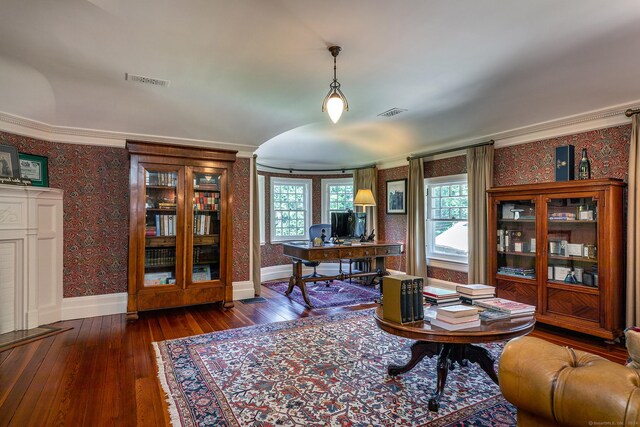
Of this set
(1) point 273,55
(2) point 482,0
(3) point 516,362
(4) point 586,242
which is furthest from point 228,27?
(4) point 586,242

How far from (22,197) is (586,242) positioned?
19.5 ft

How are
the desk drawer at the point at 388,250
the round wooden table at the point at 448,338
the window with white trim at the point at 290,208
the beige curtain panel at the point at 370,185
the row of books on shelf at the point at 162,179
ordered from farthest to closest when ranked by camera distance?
1. the window with white trim at the point at 290,208
2. the beige curtain panel at the point at 370,185
3. the desk drawer at the point at 388,250
4. the row of books on shelf at the point at 162,179
5. the round wooden table at the point at 448,338

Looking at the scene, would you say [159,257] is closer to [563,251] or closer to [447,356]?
[447,356]

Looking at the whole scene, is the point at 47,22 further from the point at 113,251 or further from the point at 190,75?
the point at 113,251

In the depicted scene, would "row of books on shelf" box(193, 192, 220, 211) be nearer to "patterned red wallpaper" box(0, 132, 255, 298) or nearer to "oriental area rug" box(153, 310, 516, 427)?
"patterned red wallpaper" box(0, 132, 255, 298)

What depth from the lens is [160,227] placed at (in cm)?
425

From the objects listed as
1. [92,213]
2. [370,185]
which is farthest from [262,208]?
[92,213]

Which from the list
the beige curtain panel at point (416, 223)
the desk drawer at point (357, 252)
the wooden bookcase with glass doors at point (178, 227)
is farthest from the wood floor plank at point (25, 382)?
the beige curtain panel at point (416, 223)

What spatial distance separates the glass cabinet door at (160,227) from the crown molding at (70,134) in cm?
62

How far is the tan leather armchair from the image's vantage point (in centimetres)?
88

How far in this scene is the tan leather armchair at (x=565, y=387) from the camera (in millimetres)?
880

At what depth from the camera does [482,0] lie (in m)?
2.04

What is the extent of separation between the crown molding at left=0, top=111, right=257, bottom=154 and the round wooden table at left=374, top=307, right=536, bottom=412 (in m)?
3.71

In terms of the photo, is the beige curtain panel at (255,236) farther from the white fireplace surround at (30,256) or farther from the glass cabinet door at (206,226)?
the white fireplace surround at (30,256)
